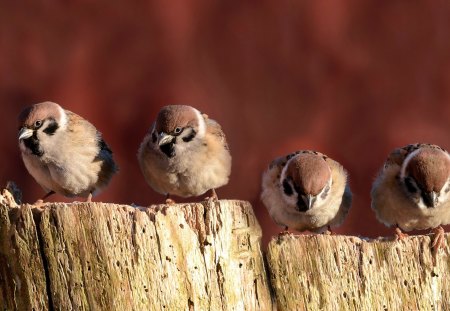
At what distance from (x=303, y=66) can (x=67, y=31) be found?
2.97ft

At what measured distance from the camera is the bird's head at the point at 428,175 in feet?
13.1

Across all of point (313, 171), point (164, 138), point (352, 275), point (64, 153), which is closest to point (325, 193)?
point (313, 171)

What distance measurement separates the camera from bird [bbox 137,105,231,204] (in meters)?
4.36

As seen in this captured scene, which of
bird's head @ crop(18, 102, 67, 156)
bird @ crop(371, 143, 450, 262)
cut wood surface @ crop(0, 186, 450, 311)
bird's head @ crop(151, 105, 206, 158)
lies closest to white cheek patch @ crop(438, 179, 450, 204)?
bird @ crop(371, 143, 450, 262)

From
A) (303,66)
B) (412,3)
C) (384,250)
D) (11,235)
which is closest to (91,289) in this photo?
(11,235)

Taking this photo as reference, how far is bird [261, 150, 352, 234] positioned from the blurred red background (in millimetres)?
295

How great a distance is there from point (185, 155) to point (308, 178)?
661 millimetres

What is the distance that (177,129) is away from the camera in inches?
174

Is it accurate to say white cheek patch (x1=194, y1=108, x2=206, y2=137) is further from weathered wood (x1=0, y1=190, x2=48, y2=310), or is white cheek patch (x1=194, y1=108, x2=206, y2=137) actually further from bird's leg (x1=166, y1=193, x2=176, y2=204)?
weathered wood (x1=0, y1=190, x2=48, y2=310)

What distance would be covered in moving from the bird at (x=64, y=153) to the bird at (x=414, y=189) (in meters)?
1.23

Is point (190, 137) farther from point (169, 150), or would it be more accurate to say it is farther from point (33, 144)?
point (33, 144)

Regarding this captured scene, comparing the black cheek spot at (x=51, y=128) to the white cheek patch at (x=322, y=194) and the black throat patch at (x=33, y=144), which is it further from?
the white cheek patch at (x=322, y=194)

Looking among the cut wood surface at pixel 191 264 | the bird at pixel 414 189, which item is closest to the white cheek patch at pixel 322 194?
the bird at pixel 414 189

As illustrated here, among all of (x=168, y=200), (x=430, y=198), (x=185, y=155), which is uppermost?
(x=185, y=155)
